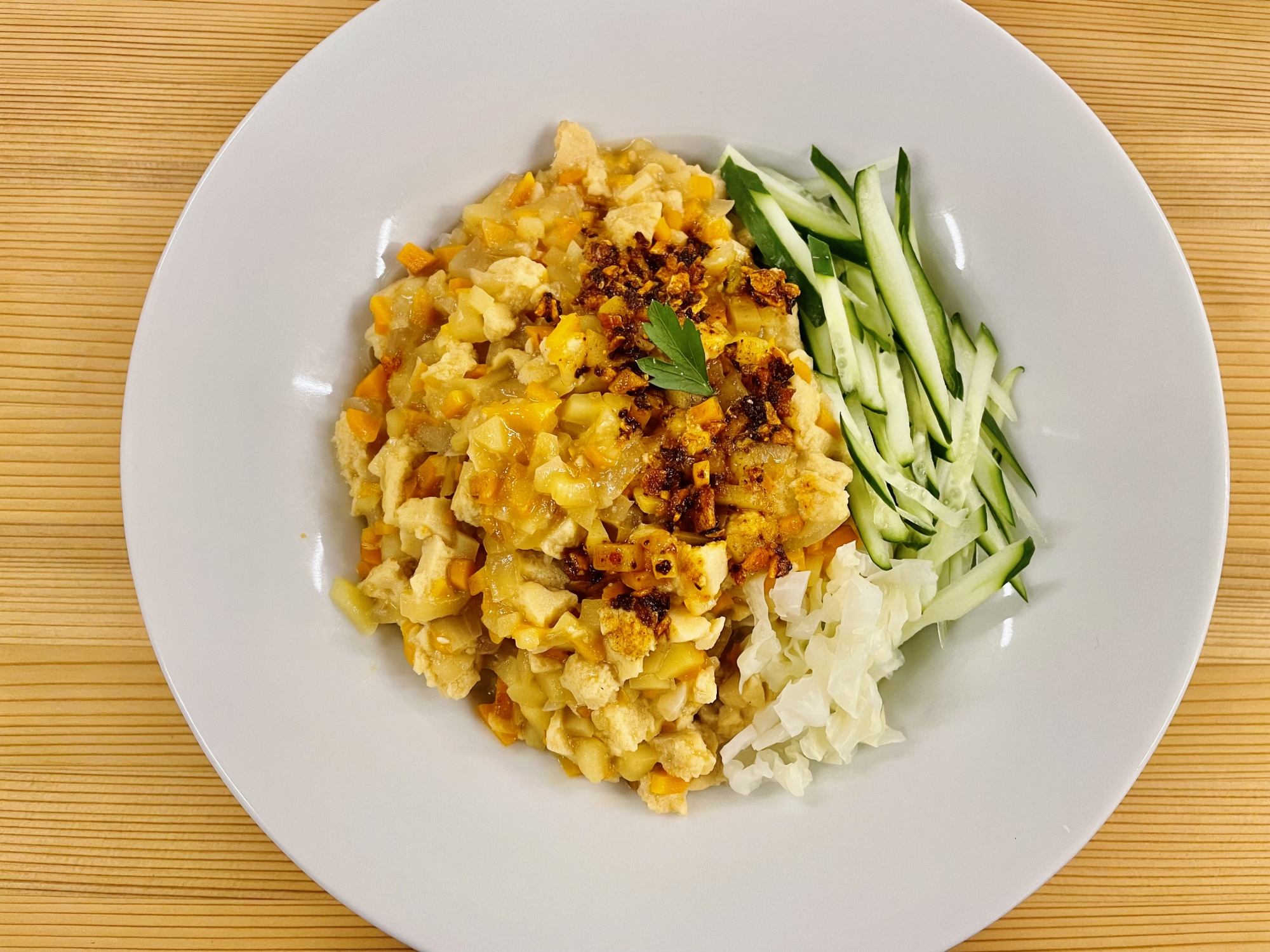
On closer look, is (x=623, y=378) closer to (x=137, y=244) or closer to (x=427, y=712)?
(x=427, y=712)

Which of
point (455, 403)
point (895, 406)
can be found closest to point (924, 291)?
point (895, 406)

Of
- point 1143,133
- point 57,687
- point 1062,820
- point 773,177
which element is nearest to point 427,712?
point 57,687

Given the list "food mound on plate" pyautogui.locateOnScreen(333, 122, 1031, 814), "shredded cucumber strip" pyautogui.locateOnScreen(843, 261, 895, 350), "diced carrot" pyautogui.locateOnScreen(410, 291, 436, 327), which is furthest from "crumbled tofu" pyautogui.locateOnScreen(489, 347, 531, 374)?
"shredded cucumber strip" pyautogui.locateOnScreen(843, 261, 895, 350)

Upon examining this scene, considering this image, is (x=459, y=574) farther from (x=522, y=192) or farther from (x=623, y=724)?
(x=522, y=192)

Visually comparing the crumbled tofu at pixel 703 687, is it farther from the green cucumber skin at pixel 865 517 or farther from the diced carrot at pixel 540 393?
the diced carrot at pixel 540 393

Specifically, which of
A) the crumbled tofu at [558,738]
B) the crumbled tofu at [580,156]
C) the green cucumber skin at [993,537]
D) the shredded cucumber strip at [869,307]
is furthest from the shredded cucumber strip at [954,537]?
the crumbled tofu at [580,156]

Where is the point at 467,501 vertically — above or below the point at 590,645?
above
